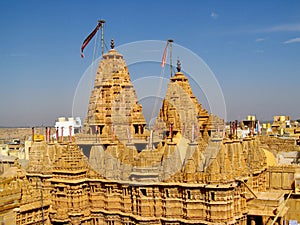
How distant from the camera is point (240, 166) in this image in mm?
21625

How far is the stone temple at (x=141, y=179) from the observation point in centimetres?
1972

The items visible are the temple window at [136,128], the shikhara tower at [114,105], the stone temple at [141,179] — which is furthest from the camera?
the temple window at [136,128]

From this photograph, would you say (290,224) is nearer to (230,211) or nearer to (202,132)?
(230,211)

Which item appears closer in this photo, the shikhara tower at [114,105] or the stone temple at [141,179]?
the stone temple at [141,179]

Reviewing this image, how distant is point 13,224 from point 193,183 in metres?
9.31

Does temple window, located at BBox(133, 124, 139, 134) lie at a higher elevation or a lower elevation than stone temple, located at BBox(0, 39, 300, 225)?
higher

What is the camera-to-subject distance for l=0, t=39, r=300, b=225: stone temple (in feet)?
64.7

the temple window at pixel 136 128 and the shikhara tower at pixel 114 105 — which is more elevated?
the shikhara tower at pixel 114 105

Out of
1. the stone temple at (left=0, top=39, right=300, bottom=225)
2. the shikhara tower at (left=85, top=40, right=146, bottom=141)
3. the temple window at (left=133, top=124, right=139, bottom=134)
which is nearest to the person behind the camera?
the stone temple at (left=0, top=39, right=300, bottom=225)

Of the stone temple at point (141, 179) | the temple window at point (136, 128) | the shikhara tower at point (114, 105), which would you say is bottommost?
the stone temple at point (141, 179)

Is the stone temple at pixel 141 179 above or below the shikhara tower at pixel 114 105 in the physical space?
below

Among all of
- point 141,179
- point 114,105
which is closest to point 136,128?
point 114,105

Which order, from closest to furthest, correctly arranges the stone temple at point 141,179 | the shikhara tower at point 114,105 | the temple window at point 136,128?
the stone temple at point 141,179, the shikhara tower at point 114,105, the temple window at point 136,128

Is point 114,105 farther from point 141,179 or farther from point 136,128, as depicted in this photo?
point 141,179
